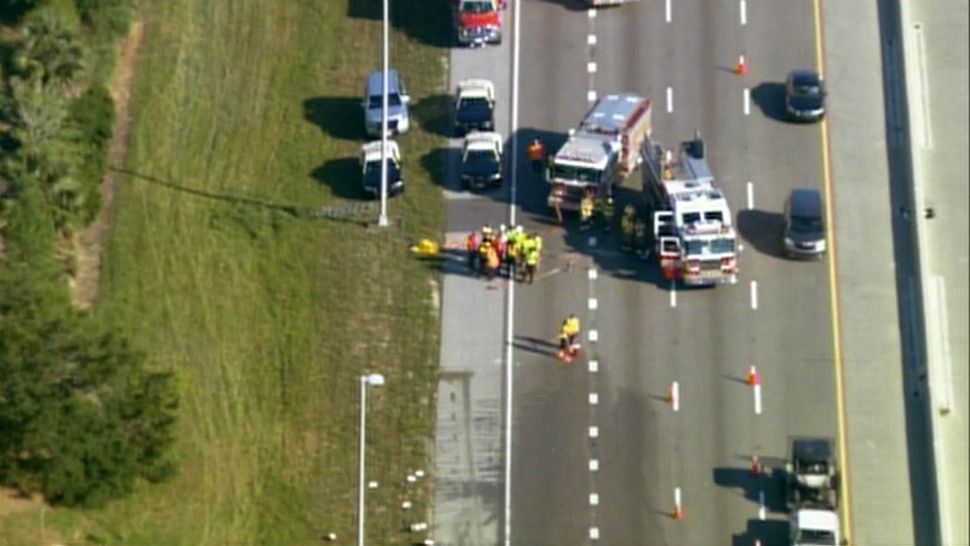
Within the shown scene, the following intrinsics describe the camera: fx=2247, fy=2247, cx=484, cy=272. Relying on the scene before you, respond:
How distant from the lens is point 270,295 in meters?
82.2

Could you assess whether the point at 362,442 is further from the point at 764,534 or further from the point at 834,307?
the point at 834,307

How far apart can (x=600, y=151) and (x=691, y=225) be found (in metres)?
5.01

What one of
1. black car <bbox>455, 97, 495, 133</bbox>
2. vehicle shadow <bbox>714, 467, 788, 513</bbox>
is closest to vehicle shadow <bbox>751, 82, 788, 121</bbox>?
black car <bbox>455, 97, 495, 133</bbox>

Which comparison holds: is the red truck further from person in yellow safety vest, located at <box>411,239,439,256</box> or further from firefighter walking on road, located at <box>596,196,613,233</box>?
person in yellow safety vest, located at <box>411,239,439,256</box>

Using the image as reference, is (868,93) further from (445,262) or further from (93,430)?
(93,430)

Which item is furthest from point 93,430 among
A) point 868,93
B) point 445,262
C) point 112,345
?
point 868,93

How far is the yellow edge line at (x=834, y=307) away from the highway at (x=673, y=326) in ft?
1.01

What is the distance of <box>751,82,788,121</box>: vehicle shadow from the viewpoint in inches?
3415

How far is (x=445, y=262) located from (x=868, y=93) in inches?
713

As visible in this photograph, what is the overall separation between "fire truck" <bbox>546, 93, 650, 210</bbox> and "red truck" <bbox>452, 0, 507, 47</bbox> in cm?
694

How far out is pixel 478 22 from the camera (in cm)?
8975

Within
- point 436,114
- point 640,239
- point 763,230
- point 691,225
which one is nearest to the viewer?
point 691,225

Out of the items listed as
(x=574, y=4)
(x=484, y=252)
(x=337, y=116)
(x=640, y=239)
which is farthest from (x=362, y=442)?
(x=574, y=4)

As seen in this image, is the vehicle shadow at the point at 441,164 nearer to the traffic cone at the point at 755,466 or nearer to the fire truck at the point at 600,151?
the fire truck at the point at 600,151
